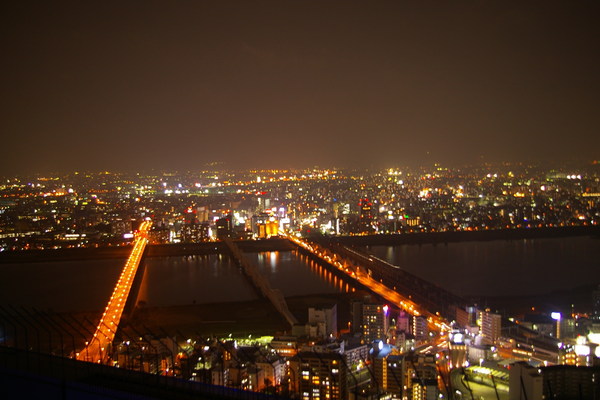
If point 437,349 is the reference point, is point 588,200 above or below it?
above

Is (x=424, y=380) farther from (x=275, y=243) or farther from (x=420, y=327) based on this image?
(x=275, y=243)

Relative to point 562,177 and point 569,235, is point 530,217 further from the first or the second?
point 562,177

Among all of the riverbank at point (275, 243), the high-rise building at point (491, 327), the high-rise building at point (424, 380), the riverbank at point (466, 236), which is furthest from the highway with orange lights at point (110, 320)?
the riverbank at point (466, 236)

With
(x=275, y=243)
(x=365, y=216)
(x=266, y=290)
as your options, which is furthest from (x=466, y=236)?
(x=266, y=290)

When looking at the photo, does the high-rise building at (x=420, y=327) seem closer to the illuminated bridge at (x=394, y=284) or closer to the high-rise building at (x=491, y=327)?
the illuminated bridge at (x=394, y=284)

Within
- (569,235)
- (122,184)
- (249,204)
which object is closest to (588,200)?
(569,235)

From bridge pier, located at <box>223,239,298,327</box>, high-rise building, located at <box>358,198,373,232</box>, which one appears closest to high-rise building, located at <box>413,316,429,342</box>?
bridge pier, located at <box>223,239,298,327</box>

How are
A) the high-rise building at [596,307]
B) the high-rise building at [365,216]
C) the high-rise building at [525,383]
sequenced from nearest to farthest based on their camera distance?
the high-rise building at [525,383] → the high-rise building at [596,307] → the high-rise building at [365,216]
